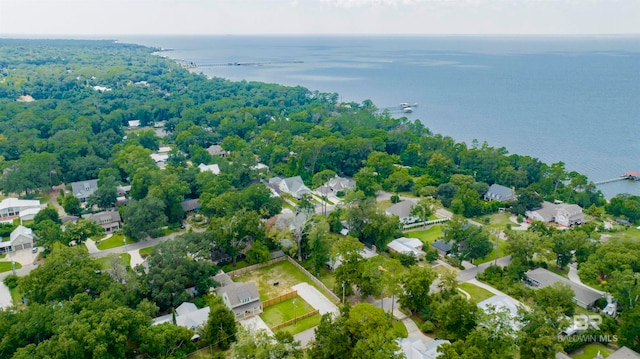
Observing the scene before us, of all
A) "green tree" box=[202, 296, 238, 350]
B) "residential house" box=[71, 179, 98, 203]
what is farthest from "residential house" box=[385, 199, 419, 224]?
"residential house" box=[71, 179, 98, 203]

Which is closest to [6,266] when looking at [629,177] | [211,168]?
Result: [211,168]

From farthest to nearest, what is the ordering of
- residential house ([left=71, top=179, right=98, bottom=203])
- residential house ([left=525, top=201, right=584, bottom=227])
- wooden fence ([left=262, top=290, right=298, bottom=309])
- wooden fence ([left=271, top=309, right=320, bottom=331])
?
residential house ([left=71, top=179, right=98, bottom=203]) < residential house ([left=525, top=201, right=584, bottom=227]) < wooden fence ([left=262, top=290, right=298, bottom=309]) < wooden fence ([left=271, top=309, right=320, bottom=331])

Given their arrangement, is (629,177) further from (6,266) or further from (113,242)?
(6,266)

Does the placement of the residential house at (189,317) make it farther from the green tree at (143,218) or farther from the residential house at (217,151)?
Answer: the residential house at (217,151)

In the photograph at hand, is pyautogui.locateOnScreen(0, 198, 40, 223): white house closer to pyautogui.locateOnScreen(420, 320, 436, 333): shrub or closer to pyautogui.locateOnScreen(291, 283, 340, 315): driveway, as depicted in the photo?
pyautogui.locateOnScreen(291, 283, 340, 315): driveway

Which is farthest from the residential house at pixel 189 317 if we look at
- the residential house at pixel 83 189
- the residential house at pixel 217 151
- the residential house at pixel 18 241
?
the residential house at pixel 217 151

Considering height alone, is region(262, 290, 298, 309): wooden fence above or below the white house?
below
